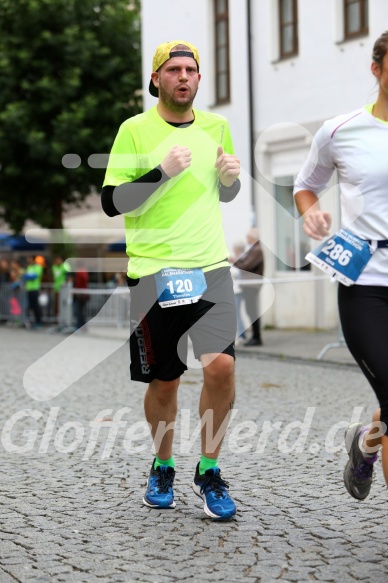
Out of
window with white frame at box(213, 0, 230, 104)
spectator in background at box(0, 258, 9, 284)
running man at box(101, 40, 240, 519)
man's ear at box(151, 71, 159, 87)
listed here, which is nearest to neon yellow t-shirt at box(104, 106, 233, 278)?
running man at box(101, 40, 240, 519)

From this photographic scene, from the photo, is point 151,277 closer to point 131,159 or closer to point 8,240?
point 131,159

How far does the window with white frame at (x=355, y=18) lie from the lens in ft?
62.0

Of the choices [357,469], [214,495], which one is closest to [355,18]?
[214,495]

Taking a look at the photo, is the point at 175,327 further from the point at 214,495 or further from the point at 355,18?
the point at 355,18

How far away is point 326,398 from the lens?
1015cm

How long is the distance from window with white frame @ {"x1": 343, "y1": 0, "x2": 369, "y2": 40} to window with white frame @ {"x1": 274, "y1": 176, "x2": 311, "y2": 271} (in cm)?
267

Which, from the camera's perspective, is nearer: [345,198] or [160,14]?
[345,198]

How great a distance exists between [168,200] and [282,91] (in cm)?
1656

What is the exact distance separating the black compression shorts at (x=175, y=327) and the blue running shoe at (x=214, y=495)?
18.0 inches

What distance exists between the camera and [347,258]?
13.7 feet

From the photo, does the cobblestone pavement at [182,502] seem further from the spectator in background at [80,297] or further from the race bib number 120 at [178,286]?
the spectator in background at [80,297]

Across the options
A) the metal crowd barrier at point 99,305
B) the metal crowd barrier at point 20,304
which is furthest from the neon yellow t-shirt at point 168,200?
the metal crowd barrier at point 20,304

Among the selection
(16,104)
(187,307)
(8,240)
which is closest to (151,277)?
(187,307)

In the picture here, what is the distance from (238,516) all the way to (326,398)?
516 centimetres
